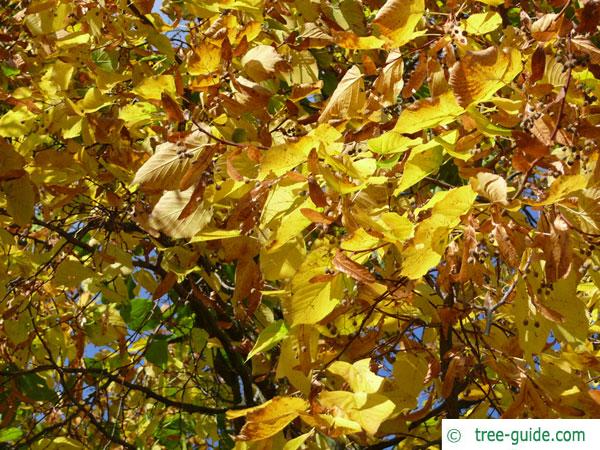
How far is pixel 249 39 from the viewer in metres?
1.95

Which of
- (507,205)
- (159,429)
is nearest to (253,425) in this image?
(507,205)

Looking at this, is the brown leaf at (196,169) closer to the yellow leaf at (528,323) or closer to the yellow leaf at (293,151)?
the yellow leaf at (293,151)

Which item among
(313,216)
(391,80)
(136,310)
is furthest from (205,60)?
(136,310)

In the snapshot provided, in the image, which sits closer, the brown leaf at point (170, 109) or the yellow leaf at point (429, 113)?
the yellow leaf at point (429, 113)

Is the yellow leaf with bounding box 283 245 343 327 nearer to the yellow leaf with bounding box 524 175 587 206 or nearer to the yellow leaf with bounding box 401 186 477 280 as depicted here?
the yellow leaf with bounding box 401 186 477 280

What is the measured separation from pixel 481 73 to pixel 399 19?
0.87ft

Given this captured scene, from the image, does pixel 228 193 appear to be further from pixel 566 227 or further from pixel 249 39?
pixel 566 227

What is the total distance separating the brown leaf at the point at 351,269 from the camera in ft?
4.50

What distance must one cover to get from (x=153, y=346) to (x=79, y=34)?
3.98ft

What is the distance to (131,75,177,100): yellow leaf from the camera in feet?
5.74

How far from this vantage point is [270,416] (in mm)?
1369

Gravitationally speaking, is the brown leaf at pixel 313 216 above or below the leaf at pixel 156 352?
above

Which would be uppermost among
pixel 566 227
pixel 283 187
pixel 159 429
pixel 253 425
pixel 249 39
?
pixel 249 39

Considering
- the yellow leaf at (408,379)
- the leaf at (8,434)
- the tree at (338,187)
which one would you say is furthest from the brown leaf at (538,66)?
the leaf at (8,434)
